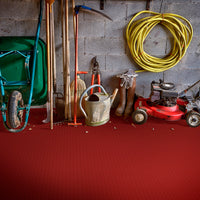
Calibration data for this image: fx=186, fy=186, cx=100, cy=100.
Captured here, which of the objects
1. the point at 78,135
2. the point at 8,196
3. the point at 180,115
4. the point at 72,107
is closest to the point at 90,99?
the point at 72,107

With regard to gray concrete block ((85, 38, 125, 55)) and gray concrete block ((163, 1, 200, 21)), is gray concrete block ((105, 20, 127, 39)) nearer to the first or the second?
gray concrete block ((85, 38, 125, 55))

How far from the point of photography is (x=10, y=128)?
1940 mm

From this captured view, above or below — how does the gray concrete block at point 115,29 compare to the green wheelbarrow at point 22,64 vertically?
above

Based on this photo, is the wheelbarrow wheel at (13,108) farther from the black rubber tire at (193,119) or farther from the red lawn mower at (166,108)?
the black rubber tire at (193,119)

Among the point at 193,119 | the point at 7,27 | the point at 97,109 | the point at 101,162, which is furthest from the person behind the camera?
the point at 7,27

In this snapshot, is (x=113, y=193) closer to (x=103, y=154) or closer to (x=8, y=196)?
(x=103, y=154)

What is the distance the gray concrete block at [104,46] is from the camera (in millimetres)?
2461

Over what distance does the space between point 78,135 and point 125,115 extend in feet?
2.48

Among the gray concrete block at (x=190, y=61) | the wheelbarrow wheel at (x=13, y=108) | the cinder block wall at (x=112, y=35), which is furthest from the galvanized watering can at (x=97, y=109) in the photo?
the gray concrete block at (x=190, y=61)

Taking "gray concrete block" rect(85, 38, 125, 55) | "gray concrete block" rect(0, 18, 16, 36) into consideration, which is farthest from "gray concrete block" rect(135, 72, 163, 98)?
"gray concrete block" rect(0, 18, 16, 36)

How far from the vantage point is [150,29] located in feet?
7.77

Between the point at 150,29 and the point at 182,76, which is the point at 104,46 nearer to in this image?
the point at 150,29

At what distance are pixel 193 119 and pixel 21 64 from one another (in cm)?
217

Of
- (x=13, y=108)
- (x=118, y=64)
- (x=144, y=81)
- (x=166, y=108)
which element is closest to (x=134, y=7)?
(x=118, y=64)
